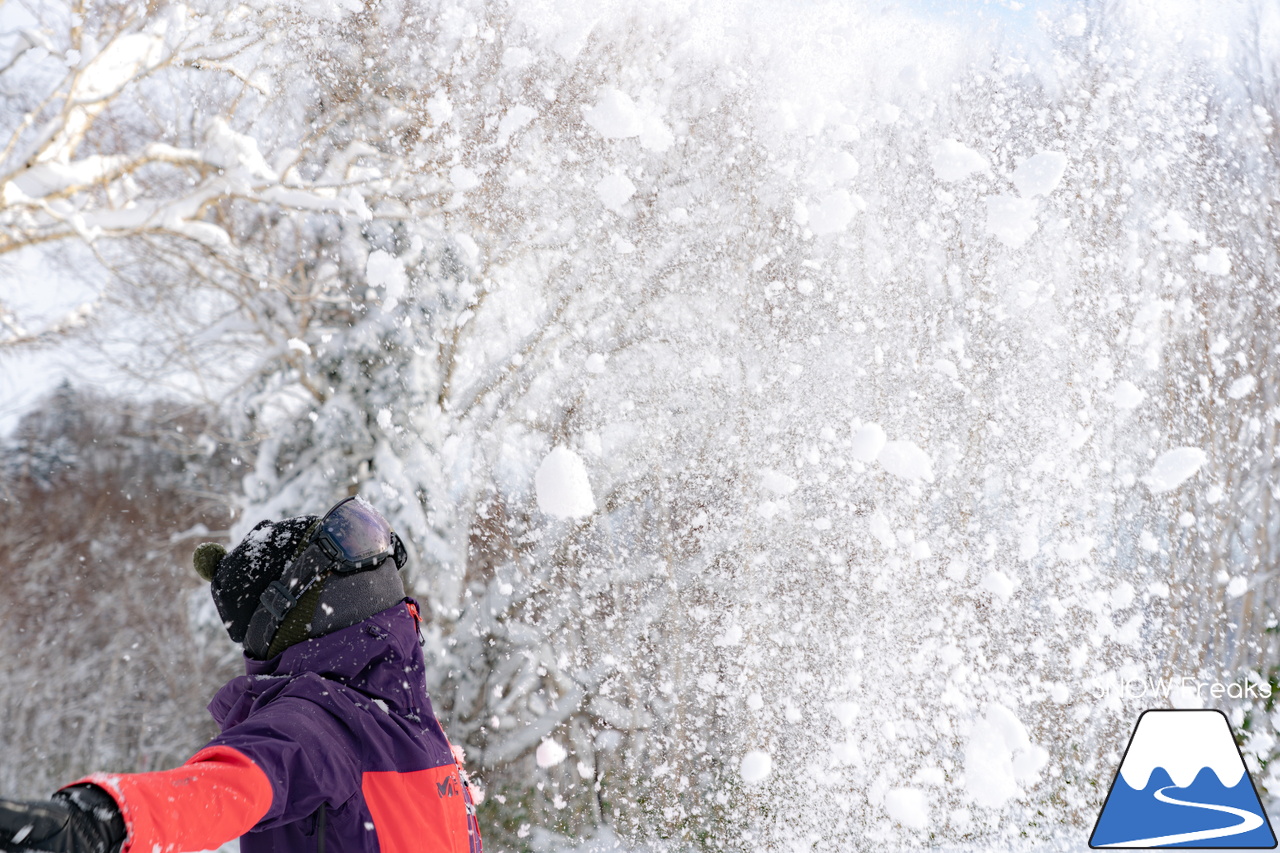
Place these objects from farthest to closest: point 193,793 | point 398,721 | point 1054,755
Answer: point 1054,755, point 398,721, point 193,793

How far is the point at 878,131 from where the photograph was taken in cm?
332

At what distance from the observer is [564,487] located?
3.54 meters

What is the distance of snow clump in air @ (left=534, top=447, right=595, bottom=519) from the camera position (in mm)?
3518

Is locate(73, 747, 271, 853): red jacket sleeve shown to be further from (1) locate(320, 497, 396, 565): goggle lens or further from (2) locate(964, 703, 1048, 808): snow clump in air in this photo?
(2) locate(964, 703, 1048, 808): snow clump in air

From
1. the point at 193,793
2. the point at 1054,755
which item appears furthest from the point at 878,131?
the point at 193,793

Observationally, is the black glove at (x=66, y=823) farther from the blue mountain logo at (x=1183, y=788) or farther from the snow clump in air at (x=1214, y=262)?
the snow clump in air at (x=1214, y=262)

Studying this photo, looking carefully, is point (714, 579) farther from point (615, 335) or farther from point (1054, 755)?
point (1054, 755)

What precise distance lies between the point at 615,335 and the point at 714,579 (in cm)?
137

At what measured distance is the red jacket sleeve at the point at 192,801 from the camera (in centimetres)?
55

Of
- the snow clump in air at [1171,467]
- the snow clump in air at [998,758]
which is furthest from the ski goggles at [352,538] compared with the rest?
the snow clump in air at [1171,467]

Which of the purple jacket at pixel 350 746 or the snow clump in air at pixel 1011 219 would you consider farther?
the snow clump in air at pixel 1011 219

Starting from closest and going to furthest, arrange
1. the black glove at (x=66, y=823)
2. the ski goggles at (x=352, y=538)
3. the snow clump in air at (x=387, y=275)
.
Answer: the black glove at (x=66, y=823)
the ski goggles at (x=352, y=538)
the snow clump in air at (x=387, y=275)

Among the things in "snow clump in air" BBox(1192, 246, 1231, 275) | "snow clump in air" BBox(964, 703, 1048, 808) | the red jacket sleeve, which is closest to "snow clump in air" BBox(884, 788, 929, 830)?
"snow clump in air" BBox(964, 703, 1048, 808)

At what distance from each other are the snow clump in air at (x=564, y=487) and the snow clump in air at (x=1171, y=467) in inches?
109
